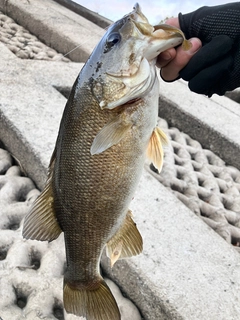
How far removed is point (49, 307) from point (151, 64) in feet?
4.50

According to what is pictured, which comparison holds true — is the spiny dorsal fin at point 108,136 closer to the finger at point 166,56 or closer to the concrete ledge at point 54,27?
the finger at point 166,56

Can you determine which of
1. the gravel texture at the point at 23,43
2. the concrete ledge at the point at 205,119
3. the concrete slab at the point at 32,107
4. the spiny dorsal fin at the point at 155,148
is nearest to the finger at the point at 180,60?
the spiny dorsal fin at the point at 155,148

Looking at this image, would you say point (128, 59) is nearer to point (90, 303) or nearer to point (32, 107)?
point (90, 303)

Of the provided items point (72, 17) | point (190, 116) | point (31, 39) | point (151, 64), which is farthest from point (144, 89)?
point (72, 17)

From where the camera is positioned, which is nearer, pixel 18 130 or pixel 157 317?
pixel 157 317

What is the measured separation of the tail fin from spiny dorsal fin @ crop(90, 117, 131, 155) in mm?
665

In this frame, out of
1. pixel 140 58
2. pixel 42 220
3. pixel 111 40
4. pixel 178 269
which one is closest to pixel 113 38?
pixel 111 40

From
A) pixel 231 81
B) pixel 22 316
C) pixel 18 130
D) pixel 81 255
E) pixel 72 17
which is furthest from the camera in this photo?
pixel 72 17

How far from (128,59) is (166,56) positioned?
0.85 ft

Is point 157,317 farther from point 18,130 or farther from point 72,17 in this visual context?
point 72,17

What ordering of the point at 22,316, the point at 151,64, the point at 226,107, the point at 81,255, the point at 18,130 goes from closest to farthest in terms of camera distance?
the point at 151,64 < the point at 81,255 < the point at 22,316 < the point at 18,130 < the point at 226,107

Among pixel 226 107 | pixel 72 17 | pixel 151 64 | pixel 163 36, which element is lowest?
pixel 72 17

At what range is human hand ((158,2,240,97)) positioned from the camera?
1.78 meters

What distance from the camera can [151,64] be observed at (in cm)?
162
